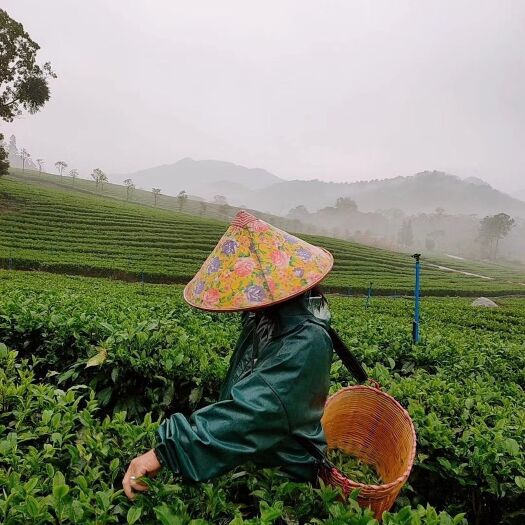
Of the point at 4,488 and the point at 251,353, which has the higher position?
the point at 251,353

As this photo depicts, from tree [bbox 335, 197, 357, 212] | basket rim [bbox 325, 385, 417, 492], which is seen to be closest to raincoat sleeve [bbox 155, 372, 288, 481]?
basket rim [bbox 325, 385, 417, 492]

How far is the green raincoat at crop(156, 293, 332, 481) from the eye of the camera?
4.03ft

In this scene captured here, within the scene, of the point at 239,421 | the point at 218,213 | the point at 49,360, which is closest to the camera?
the point at 239,421

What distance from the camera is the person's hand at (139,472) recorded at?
126cm

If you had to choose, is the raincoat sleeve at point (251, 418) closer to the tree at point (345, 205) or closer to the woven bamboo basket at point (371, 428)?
the woven bamboo basket at point (371, 428)

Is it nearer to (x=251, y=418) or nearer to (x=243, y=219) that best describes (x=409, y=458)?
(x=251, y=418)

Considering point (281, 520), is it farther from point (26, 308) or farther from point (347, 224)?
point (347, 224)

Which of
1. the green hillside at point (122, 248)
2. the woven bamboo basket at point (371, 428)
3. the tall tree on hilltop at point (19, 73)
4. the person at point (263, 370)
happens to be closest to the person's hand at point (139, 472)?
the person at point (263, 370)

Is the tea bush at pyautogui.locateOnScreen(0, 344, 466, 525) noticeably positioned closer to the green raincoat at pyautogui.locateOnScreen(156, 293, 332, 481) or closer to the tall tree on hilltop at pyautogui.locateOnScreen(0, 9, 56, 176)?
the green raincoat at pyautogui.locateOnScreen(156, 293, 332, 481)

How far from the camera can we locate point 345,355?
74.3 inches

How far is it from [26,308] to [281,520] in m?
3.09

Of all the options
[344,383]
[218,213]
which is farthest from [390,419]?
[218,213]

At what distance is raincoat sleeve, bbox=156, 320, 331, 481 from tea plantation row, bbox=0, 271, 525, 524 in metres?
0.17

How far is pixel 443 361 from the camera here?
4180 millimetres
